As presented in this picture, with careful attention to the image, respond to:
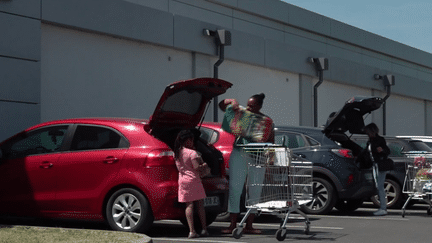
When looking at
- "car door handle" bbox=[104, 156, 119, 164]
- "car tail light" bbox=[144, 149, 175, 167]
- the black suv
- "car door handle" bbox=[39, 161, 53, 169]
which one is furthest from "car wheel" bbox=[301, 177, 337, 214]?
"car door handle" bbox=[39, 161, 53, 169]

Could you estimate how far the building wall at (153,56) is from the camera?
1603cm

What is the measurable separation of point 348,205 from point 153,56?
785 centimetres

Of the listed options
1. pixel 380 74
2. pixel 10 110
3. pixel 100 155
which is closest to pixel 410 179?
pixel 100 155

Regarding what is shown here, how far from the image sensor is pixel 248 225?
994 cm

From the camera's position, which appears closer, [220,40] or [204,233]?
[204,233]

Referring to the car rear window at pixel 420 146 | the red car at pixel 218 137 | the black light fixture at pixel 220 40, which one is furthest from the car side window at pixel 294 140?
the black light fixture at pixel 220 40

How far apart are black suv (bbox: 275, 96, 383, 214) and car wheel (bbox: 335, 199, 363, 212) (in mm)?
701

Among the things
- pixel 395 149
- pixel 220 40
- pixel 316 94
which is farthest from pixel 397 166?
pixel 316 94

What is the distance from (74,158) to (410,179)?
6703 millimetres

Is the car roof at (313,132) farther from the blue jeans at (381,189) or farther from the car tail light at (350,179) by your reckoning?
the blue jeans at (381,189)

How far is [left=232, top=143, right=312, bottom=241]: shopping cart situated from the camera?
9.07 m

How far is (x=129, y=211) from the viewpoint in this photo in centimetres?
934

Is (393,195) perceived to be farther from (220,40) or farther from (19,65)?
(220,40)

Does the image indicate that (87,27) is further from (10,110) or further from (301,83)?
(301,83)
